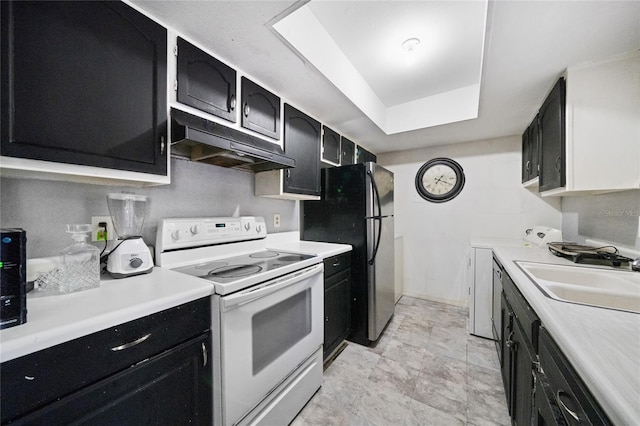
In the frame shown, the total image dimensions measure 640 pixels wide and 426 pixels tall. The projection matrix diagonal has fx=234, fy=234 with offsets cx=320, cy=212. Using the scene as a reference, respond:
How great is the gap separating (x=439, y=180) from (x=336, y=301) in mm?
2256

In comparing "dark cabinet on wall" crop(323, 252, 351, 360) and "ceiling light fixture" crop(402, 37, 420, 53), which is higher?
"ceiling light fixture" crop(402, 37, 420, 53)

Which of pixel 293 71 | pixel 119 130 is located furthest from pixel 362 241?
pixel 119 130

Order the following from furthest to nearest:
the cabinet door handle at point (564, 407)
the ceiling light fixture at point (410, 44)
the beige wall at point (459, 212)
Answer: the beige wall at point (459, 212), the ceiling light fixture at point (410, 44), the cabinet door handle at point (564, 407)

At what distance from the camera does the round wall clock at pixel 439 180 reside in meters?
3.04

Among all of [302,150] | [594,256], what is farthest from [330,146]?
[594,256]

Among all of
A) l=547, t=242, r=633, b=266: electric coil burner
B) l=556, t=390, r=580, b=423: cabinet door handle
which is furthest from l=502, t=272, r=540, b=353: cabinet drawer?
l=547, t=242, r=633, b=266: electric coil burner

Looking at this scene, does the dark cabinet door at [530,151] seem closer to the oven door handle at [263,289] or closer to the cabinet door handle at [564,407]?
the cabinet door handle at [564,407]

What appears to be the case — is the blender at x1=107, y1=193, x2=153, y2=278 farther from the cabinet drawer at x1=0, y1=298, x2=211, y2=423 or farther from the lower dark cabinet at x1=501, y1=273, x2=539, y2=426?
the lower dark cabinet at x1=501, y1=273, x2=539, y2=426

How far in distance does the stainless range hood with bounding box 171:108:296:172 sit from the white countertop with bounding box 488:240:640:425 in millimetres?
1409

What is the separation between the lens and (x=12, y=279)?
67 cm

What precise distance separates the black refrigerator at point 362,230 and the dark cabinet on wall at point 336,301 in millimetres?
93

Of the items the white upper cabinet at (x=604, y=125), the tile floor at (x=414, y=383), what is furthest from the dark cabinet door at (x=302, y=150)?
the white upper cabinet at (x=604, y=125)

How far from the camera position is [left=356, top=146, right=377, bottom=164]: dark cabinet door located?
9.87ft

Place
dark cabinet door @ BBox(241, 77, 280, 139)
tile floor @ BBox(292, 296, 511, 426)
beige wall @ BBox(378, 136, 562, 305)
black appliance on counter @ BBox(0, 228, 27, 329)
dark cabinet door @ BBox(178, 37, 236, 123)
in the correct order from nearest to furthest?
black appliance on counter @ BBox(0, 228, 27, 329) < dark cabinet door @ BBox(178, 37, 236, 123) < tile floor @ BBox(292, 296, 511, 426) < dark cabinet door @ BBox(241, 77, 280, 139) < beige wall @ BBox(378, 136, 562, 305)
